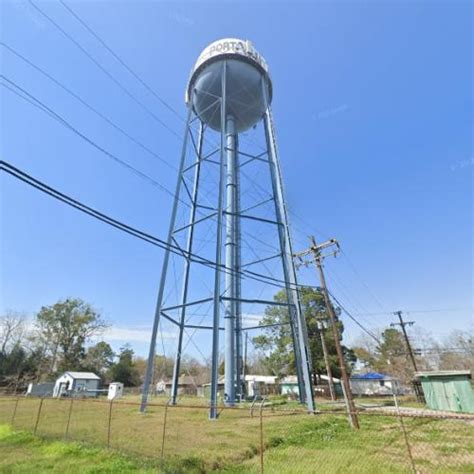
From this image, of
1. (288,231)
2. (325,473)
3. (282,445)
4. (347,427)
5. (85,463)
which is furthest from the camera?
(288,231)

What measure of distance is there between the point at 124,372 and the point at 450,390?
4186 cm

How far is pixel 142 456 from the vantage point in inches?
247

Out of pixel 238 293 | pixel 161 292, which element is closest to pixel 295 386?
pixel 238 293

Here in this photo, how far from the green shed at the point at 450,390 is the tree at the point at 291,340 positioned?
11752 mm

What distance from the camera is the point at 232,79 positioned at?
1628cm

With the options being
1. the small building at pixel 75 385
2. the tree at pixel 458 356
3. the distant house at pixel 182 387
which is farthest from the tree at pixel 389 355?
the small building at pixel 75 385

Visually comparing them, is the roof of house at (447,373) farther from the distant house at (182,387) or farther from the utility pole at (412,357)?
the distant house at (182,387)

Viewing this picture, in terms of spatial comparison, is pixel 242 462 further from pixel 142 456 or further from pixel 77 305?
pixel 77 305

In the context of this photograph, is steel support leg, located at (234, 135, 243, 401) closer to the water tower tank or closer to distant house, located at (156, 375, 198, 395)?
the water tower tank

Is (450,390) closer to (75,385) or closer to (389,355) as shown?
(389,355)

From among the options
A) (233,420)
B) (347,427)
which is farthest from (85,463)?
(347,427)

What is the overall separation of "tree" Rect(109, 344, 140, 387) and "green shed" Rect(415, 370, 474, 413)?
40214 mm

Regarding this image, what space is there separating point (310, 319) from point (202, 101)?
859 inches

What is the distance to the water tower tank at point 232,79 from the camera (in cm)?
1592
